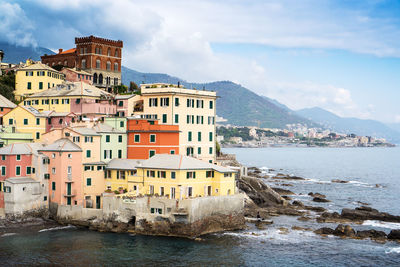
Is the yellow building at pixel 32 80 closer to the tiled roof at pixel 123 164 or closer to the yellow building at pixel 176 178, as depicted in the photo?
the tiled roof at pixel 123 164

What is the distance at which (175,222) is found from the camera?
6169 centimetres

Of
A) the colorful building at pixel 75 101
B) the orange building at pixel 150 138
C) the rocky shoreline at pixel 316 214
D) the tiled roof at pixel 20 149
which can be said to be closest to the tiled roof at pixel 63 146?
the tiled roof at pixel 20 149

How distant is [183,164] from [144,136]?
491 inches

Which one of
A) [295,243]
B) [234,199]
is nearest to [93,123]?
[234,199]

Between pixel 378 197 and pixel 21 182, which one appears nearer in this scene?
pixel 21 182

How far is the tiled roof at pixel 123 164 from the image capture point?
70150 mm

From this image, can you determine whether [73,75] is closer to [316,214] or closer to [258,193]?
[258,193]

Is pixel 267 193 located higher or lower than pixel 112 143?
lower

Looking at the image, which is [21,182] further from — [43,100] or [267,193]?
[267,193]

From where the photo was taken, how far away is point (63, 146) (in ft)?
227

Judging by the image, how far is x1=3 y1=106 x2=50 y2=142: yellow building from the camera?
7981 centimetres

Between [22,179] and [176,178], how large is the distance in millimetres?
23864

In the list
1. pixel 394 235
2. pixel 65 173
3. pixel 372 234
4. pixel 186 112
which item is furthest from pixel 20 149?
pixel 394 235

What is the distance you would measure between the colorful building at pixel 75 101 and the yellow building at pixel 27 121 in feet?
20.0
